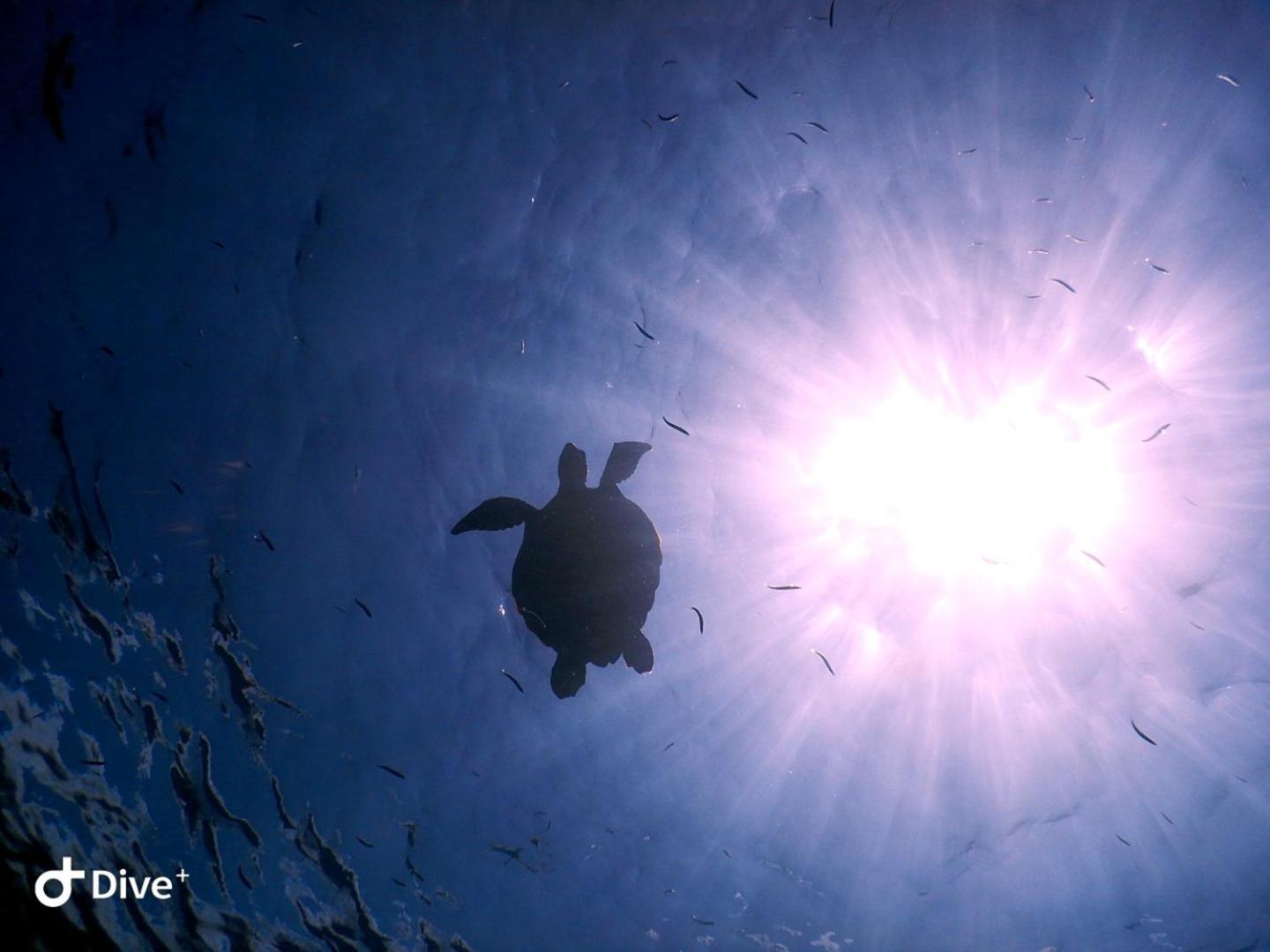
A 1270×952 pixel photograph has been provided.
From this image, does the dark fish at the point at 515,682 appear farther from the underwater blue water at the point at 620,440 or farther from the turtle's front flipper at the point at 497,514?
the turtle's front flipper at the point at 497,514

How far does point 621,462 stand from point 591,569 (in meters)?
1.34

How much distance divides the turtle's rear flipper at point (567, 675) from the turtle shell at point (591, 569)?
4.1 inches

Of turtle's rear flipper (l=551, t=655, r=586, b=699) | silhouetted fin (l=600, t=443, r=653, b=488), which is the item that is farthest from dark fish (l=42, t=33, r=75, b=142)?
turtle's rear flipper (l=551, t=655, r=586, b=699)

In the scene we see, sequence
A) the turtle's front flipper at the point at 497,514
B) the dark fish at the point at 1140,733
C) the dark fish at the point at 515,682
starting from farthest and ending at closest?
the dark fish at the point at 1140,733 → the dark fish at the point at 515,682 → the turtle's front flipper at the point at 497,514

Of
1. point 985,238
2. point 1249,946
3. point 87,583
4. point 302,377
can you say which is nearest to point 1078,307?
point 985,238

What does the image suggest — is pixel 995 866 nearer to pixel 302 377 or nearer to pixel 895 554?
pixel 895 554

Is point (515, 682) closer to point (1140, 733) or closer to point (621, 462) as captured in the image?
point (621, 462)

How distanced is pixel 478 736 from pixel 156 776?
5.57 metres

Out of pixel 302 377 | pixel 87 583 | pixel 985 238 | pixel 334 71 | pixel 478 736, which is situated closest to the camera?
pixel 334 71

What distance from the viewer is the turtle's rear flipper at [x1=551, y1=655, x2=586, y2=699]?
7.22 m

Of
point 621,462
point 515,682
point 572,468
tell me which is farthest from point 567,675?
point 621,462

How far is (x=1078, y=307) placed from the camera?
296 inches

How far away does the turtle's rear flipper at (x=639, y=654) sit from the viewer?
23.4ft

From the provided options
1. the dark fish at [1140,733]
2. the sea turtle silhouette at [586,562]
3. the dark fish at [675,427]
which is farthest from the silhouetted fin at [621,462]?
the dark fish at [1140,733]
